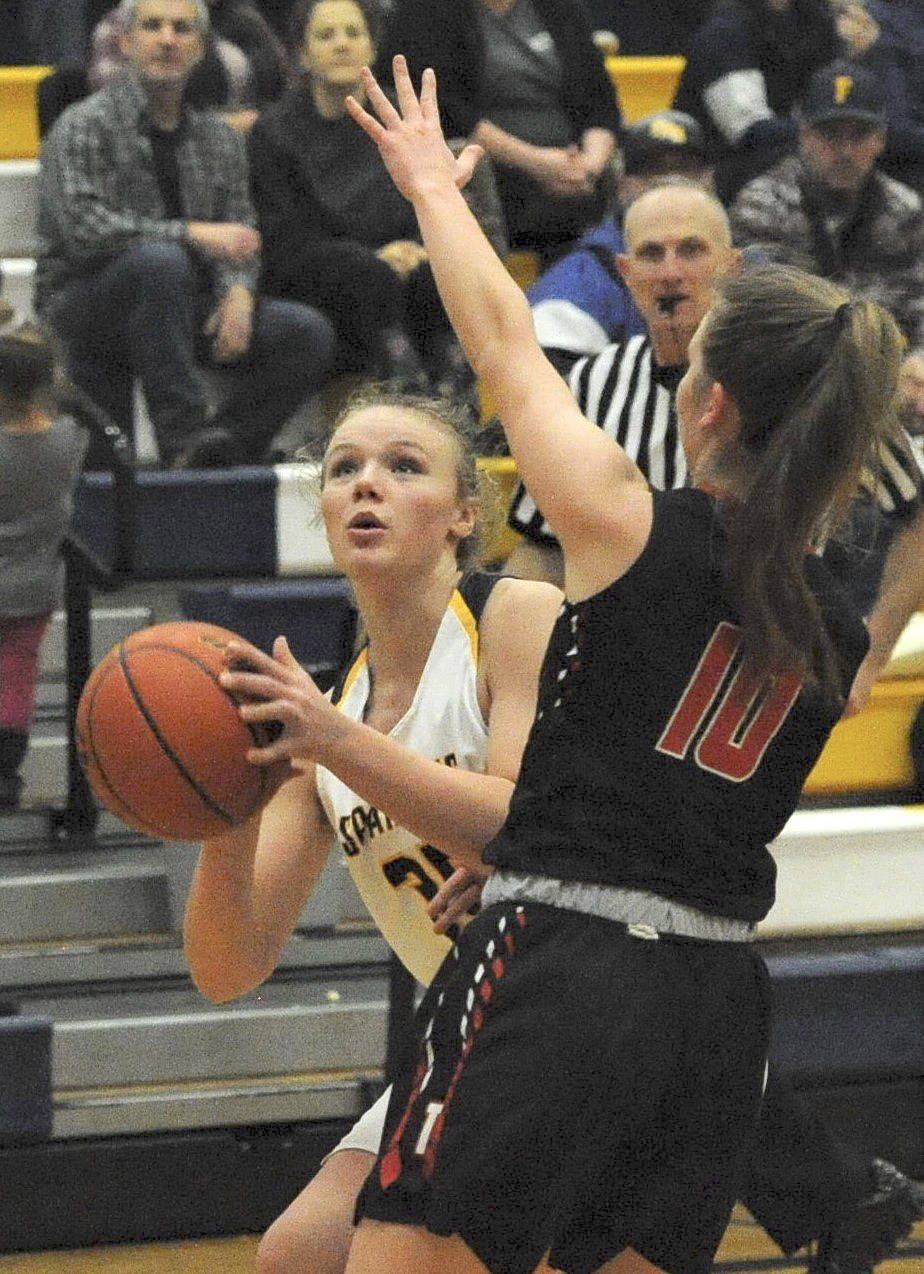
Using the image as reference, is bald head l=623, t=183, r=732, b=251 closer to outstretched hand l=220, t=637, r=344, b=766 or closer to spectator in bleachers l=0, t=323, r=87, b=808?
spectator in bleachers l=0, t=323, r=87, b=808

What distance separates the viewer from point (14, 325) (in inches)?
201

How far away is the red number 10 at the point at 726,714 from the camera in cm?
227

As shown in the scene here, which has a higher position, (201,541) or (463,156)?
(463,156)

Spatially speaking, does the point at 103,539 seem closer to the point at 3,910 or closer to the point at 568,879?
the point at 3,910

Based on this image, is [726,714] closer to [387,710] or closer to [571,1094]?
[571,1094]

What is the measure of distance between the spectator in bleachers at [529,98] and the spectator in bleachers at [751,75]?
1.42ft

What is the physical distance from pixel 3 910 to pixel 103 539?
1.14 meters

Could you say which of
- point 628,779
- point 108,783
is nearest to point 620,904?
point 628,779

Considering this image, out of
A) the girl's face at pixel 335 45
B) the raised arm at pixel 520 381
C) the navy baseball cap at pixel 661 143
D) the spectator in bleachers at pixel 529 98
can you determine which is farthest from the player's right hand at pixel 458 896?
the spectator in bleachers at pixel 529 98

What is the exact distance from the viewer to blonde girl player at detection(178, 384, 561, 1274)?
275 centimetres

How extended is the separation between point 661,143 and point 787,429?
3870mm

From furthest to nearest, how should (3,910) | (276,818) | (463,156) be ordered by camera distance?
(3,910) → (276,818) → (463,156)

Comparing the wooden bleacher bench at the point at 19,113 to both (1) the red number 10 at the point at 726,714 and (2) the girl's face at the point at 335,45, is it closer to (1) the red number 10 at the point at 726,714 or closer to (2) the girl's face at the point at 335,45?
(2) the girl's face at the point at 335,45

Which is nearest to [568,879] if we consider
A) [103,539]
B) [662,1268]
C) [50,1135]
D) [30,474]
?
[662,1268]
